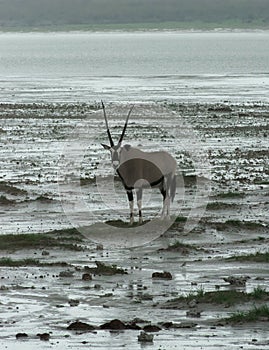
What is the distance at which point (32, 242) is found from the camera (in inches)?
796

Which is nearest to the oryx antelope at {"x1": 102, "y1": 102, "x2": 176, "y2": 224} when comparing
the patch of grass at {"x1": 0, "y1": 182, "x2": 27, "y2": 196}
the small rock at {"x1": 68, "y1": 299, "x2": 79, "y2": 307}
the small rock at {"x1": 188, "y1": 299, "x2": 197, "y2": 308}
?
the patch of grass at {"x1": 0, "y1": 182, "x2": 27, "y2": 196}

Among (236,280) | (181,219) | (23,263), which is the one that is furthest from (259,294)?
(181,219)

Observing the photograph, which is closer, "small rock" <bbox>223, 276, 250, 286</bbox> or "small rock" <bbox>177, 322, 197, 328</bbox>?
"small rock" <bbox>177, 322, 197, 328</bbox>

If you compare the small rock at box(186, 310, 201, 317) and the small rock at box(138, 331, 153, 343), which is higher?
the small rock at box(186, 310, 201, 317)

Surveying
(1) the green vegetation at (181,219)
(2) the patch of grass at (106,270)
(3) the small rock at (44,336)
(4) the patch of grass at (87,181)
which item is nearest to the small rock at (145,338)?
(3) the small rock at (44,336)

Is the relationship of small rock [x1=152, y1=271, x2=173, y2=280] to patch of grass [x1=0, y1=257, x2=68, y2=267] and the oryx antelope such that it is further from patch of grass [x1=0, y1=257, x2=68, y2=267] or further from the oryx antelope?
the oryx antelope

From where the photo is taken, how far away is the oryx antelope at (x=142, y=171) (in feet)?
72.1

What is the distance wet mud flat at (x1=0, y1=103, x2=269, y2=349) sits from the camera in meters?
13.8

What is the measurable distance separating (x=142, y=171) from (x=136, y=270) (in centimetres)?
444

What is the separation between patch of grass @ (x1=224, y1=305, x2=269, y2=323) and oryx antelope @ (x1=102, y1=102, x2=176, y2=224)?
7.32m

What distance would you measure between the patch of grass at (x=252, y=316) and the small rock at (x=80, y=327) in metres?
1.75

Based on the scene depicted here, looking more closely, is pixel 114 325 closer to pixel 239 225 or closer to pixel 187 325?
pixel 187 325

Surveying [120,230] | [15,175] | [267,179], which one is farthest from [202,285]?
[15,175]

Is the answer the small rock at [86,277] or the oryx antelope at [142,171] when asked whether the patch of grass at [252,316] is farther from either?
the oryx antelope at [142,171]
